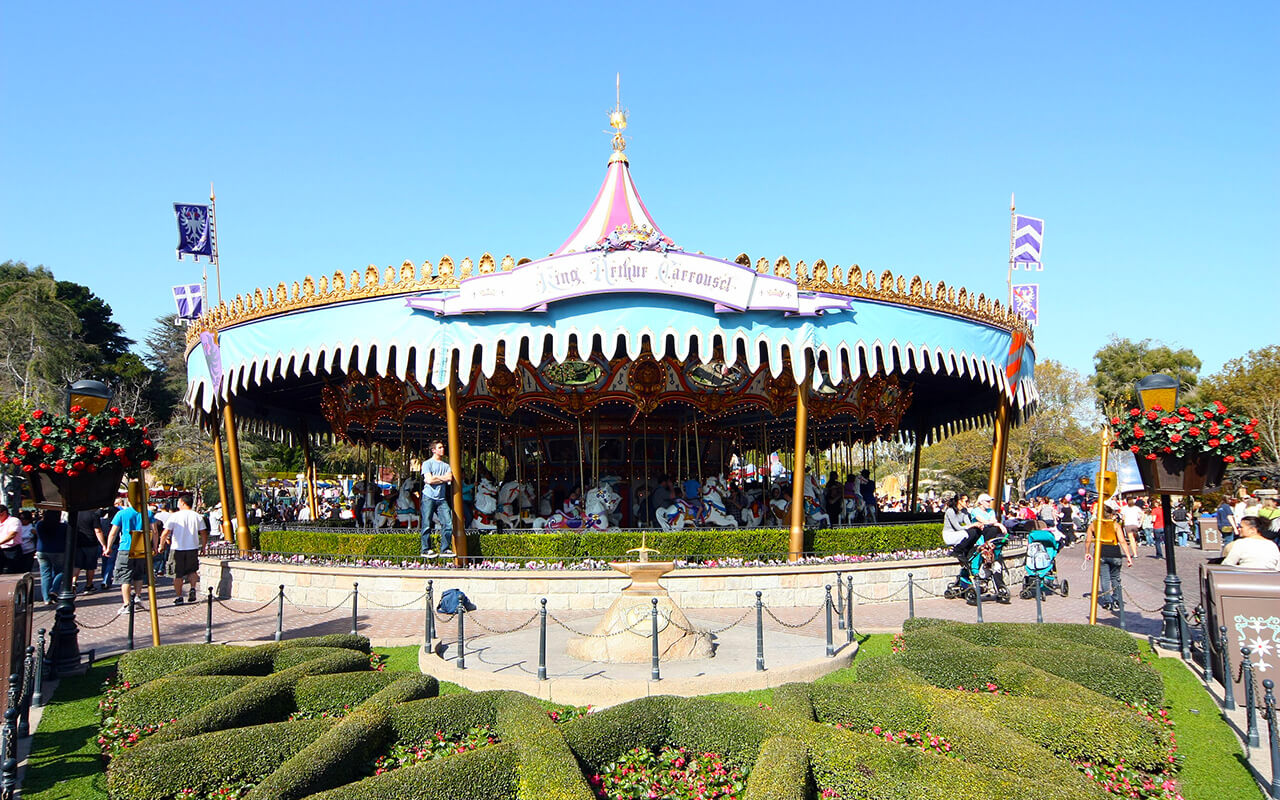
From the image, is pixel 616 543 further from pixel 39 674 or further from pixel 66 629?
pixel 39 674

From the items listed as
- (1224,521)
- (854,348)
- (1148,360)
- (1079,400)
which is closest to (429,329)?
(854,348)

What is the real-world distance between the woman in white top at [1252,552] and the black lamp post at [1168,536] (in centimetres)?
113

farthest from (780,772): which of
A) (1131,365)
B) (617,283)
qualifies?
(1131,365)

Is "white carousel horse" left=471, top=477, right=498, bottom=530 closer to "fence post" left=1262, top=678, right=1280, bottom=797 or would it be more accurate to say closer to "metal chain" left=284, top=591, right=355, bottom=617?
"metal chain" left=284, top=591, right=355, bottom=617

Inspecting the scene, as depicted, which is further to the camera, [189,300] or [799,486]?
[189,300]

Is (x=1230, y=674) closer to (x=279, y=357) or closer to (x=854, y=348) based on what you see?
(x=854, y=348)

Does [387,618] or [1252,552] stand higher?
[1252,552]

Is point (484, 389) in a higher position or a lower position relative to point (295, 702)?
higher

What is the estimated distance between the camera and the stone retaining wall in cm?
1476

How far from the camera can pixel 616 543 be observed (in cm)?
1578

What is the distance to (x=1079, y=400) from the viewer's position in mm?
51000

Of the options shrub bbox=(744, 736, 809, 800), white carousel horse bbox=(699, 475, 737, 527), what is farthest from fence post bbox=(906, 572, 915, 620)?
shrub bbox=(744, 736, 809, 800)

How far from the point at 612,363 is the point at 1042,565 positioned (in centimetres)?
1023

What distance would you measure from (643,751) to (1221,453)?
9526 mm
